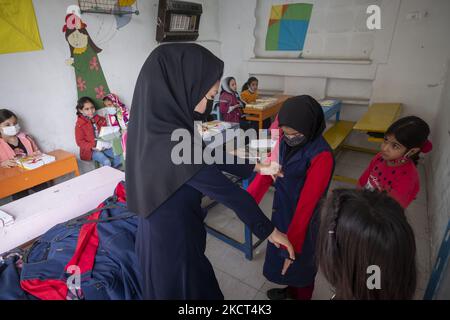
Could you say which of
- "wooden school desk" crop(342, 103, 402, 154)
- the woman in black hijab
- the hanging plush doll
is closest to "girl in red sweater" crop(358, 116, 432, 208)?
the woman in black hijab

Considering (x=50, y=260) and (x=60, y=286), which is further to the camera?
(x=50, y=260)

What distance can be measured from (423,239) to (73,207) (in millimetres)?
2768

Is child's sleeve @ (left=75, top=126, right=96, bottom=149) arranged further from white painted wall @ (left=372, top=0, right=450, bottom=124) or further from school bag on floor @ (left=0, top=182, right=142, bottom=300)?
white painted wall @ (left=372, top=0, right=450, bottom=124)

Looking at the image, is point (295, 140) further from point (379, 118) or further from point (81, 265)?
point (379, 118)

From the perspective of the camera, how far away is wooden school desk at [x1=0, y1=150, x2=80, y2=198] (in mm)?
2416

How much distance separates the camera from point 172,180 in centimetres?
87

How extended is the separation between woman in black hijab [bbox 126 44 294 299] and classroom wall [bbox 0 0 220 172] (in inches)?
109

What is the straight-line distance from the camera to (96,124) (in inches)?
133

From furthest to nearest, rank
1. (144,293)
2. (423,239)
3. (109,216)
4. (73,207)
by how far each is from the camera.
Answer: (423,239) < (73,207) < (109,216) < (144,293)

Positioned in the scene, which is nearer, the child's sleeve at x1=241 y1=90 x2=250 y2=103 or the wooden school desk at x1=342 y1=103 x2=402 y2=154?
the wooden school desk at x1=342 y1=103 x2=402 y2=154

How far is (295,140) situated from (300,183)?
225mm

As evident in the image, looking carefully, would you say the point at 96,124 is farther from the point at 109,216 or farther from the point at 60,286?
the point at 60,286

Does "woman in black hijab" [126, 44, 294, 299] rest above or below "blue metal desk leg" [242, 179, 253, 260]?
above
